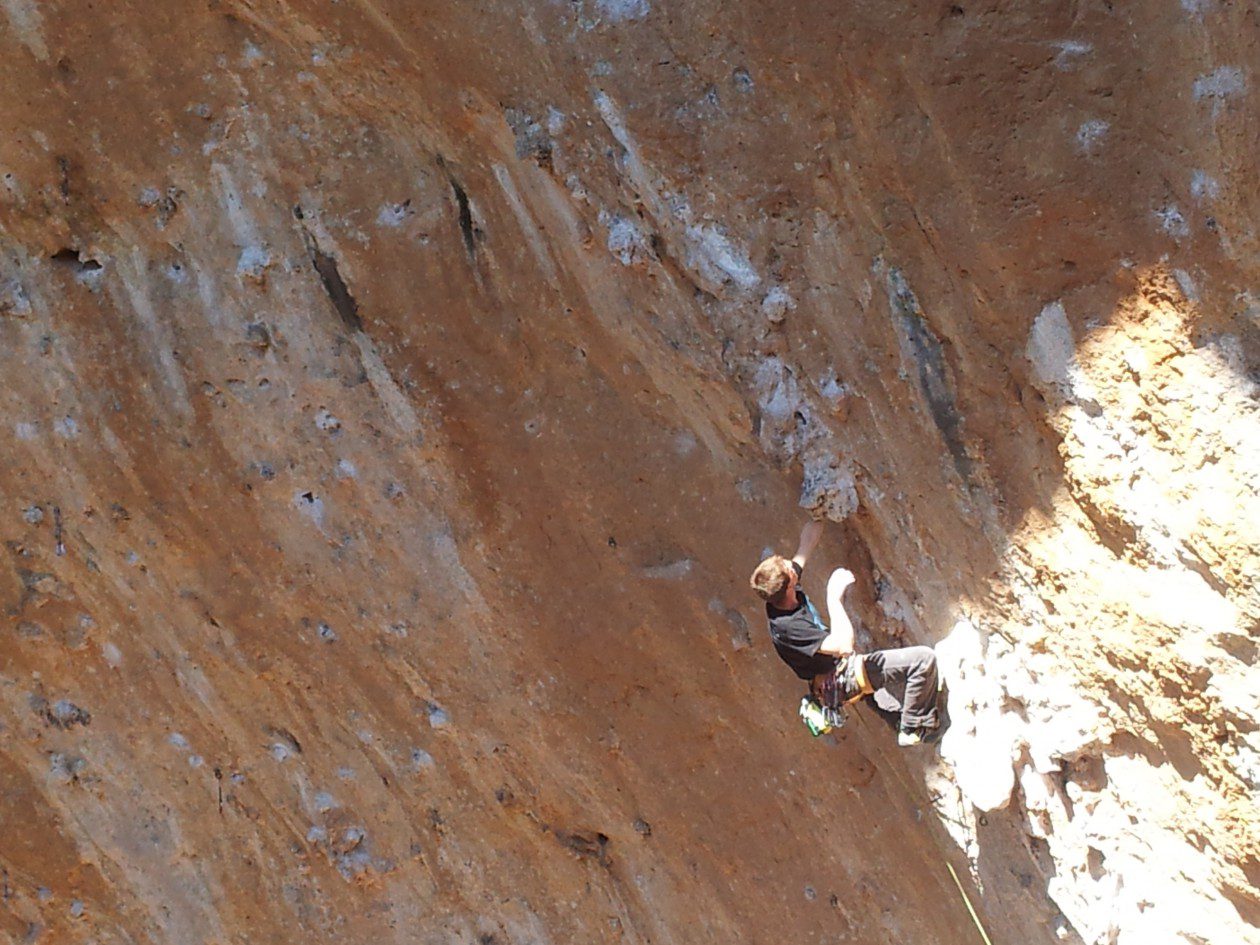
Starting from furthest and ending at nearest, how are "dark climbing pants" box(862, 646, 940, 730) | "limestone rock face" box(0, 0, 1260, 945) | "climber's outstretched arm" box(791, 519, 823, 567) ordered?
"climber's outstretched arm" box(791, 519, 823, 567)
"dark climbing pants" box(862, 646, 940, 730)
"limestone rock face" box(0, 0, 1260, 945)

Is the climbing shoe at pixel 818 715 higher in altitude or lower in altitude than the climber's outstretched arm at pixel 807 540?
lower

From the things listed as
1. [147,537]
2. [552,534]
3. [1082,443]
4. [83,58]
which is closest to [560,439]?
[552,534]

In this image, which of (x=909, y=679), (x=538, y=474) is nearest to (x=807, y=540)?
(x=909, y=679)

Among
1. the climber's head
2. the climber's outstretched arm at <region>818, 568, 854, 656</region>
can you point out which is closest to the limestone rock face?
the climber's outstretched arm at <region>818, 568, 854, 656</region>

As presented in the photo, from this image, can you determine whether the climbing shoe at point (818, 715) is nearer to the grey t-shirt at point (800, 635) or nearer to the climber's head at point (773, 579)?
the grey t-shirt at point (800, 635)

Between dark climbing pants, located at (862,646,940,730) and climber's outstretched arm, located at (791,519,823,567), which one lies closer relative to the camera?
dark climbing pants, located at (862,646,940,730)

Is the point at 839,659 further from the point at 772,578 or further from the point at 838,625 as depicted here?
the point at 772,578

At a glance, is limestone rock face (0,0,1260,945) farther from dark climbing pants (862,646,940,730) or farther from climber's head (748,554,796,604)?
climber's head (748,554,796,604)

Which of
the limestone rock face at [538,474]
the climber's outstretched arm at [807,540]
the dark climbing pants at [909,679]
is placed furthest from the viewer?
the climber's outstretched arm at [807,540]

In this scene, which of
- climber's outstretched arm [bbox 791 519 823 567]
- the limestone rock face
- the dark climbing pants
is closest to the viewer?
the limestone rock face

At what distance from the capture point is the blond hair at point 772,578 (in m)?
4.73

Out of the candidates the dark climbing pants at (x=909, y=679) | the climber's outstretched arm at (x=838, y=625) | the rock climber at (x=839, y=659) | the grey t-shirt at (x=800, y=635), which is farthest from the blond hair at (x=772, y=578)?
the dark climbing pants at (x=909, y=679)

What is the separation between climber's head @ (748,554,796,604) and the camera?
4.73 metres

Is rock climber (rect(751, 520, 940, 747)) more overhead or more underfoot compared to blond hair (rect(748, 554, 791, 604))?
more underfoot
